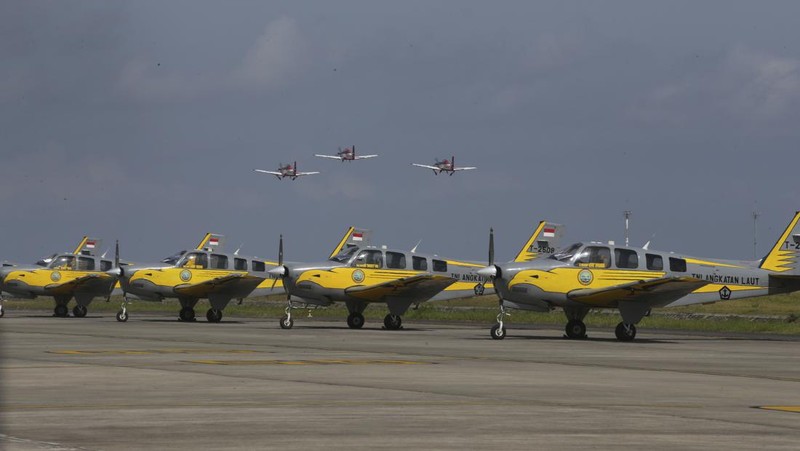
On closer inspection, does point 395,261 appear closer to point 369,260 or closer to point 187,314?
point 369,260

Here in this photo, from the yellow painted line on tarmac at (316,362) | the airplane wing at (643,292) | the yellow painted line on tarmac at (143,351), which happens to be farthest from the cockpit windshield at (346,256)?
the yellow painted line on tarmac at (316,362)

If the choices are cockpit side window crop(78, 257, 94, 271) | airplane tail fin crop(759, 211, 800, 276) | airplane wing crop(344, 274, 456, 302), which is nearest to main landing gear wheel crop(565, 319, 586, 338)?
airplane tail fin crop(759, 211, 800, 276)

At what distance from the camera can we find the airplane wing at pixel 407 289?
43594 millimetres

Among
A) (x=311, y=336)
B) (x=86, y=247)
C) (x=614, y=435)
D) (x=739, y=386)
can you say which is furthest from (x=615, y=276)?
(x=86, y=247)

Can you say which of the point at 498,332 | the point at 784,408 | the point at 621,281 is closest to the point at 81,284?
the point at 498,332

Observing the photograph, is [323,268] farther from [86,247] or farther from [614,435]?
[614,435]

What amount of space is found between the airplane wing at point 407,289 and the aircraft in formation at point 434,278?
1.3 inches

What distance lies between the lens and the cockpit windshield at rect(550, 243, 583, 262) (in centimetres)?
3675

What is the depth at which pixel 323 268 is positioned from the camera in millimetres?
44906

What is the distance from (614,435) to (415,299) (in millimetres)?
32151

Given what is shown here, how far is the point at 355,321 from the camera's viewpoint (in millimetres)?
45719

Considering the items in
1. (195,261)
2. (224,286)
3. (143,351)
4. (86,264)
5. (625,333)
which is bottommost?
(143,351)

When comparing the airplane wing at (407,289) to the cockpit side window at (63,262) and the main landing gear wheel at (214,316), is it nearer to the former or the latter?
the main landing gear wheel at (214,316)

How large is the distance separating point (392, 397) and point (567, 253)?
20975 mm
